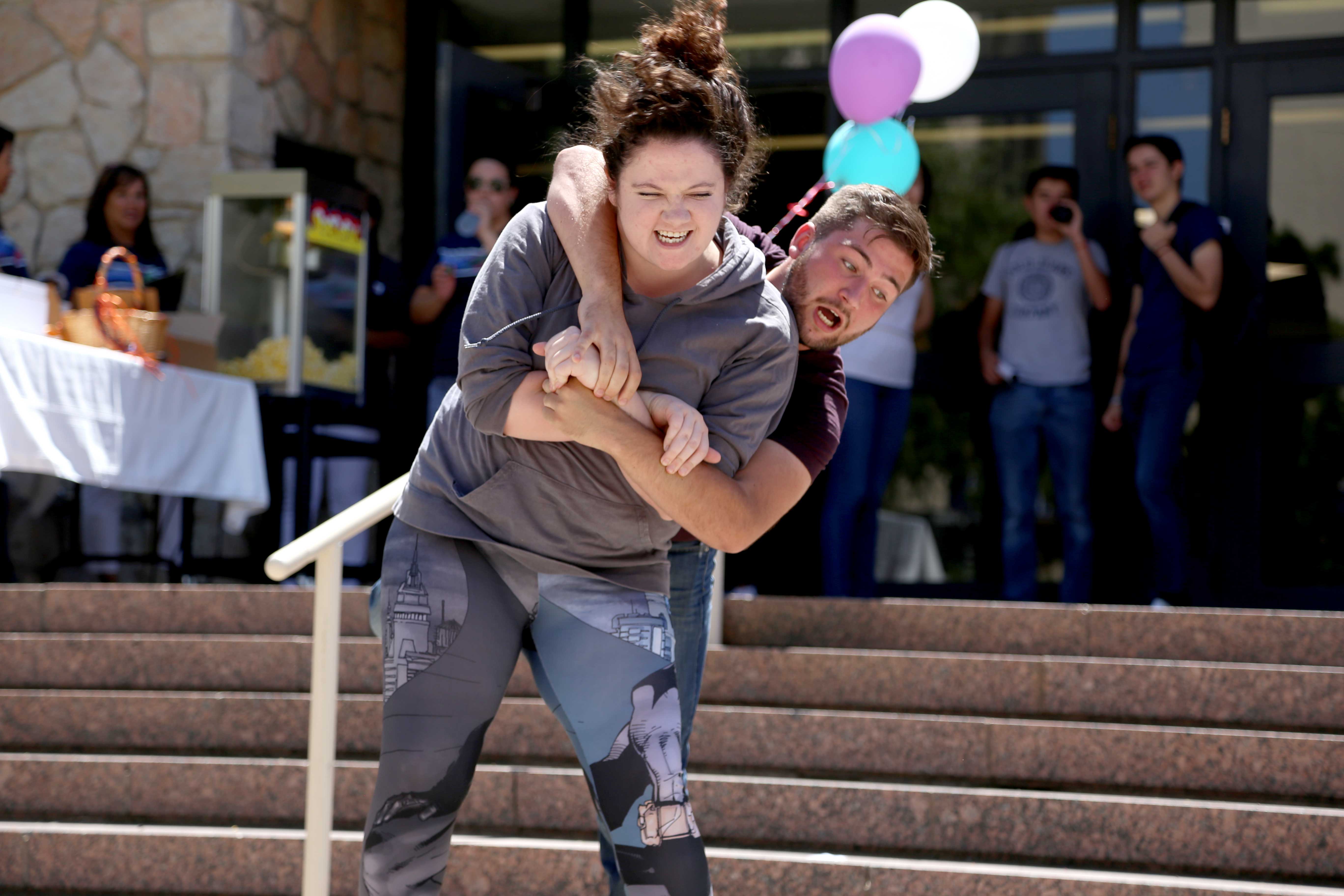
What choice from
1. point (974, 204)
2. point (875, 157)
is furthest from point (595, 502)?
point (974, 204)

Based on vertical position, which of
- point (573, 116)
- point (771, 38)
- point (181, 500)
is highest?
point (771, 38)

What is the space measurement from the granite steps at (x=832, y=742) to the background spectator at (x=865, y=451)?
4.25 ft

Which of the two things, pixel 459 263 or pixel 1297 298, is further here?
pixel 1297 298

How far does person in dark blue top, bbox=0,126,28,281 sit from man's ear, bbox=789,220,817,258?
430 centimetres

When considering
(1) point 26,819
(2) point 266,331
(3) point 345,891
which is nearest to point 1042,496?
(2) point 266,331

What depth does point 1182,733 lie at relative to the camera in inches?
150

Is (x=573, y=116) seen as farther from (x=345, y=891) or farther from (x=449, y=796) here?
(x=449, y=796)

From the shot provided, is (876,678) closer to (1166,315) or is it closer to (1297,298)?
(1166,315)

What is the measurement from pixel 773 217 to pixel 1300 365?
9.00 feet

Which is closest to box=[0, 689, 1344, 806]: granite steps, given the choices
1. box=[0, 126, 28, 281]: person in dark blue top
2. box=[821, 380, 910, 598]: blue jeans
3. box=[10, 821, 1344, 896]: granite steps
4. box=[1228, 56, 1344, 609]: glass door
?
box=[10, 821, 1344, 896]: granite steps

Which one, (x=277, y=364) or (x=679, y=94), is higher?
(x=679, y=94)

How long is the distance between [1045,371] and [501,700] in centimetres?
437

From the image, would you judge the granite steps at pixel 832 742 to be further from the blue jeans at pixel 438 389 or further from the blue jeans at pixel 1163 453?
the blue jeans at pixel 438 389

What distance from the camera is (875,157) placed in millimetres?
4094
